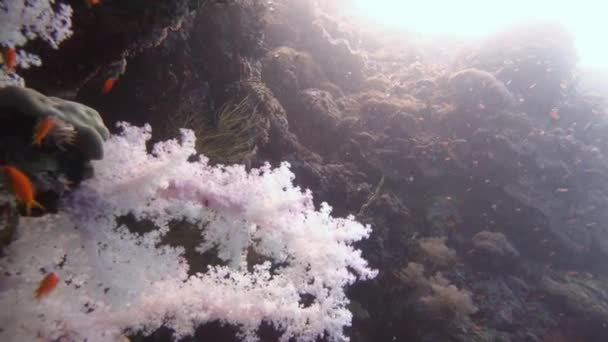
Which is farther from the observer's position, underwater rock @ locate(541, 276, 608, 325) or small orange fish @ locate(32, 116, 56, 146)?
underwater rock @ locate(541, 276, 608, 325)

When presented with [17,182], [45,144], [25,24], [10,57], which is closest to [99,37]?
[25,24]

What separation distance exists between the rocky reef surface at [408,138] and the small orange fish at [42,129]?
1222 millimetres

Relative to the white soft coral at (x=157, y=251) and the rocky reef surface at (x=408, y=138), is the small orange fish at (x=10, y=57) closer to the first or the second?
the white soft coral at (x=157, y=251)

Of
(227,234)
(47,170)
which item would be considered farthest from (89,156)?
(227,234)

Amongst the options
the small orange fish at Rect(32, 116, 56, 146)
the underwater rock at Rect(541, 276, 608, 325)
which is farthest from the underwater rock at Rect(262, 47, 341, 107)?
the underwater rock at Rect(541, 276, 608, 325)

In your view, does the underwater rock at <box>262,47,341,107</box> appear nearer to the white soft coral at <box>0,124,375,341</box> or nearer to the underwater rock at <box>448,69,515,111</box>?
the underwater rock at <box>448,69,515,111</box>

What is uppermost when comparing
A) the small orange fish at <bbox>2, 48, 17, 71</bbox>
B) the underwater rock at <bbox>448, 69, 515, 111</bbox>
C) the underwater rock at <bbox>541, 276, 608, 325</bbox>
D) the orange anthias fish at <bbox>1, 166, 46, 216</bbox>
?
the underwater rock at <bbox>448, 69, 515, 111</bbox>

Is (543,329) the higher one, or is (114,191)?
(543,329)

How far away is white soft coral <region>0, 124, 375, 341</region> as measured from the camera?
2.21 metres

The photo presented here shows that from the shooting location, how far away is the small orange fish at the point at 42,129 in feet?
6.37

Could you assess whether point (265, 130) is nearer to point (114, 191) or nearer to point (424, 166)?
point (114, 191)

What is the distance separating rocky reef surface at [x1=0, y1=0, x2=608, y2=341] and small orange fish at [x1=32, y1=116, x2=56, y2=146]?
4.01 ft

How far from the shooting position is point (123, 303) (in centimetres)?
242

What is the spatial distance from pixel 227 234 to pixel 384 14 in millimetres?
19208
